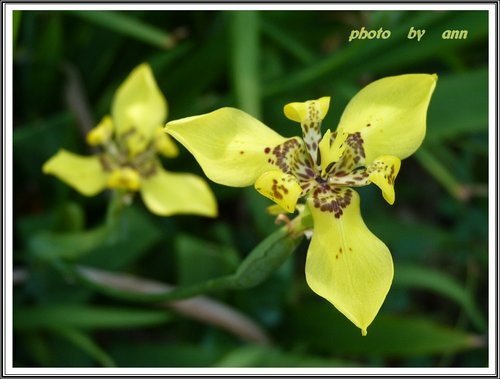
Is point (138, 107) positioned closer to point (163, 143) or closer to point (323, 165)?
point (163, 143)

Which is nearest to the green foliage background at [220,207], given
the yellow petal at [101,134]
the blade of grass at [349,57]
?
the blade of grass at [349,57]

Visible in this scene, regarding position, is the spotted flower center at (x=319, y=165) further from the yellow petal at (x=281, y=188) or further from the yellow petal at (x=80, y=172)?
the yellow petal at (x=80, y=172)

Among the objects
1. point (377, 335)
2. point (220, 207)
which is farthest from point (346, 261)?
point (220, 207)

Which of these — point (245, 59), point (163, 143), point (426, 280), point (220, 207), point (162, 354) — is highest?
point (245, 59)

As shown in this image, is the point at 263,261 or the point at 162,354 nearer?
the point at 263,261

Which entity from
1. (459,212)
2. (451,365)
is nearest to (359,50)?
(459,212)

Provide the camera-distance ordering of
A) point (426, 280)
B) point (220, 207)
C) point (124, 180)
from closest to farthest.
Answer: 1. point (124, 180)
2. point (426, 280)
3. point (220, 207)

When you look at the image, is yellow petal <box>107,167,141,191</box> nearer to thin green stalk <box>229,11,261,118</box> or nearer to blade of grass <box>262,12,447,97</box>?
thin green stalk <box>229,11,261,118</box>

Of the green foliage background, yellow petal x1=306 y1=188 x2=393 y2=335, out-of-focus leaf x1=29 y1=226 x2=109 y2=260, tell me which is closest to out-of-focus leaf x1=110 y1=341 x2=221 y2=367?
the green foliage background
